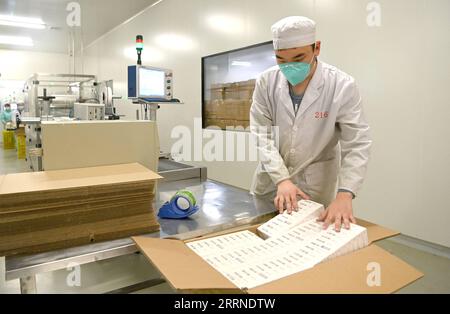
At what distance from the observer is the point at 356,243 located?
2.92ft

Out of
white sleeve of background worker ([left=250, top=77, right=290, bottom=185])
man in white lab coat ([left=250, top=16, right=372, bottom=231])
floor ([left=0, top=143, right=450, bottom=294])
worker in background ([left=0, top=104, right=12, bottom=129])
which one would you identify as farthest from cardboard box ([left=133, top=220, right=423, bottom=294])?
worker in background ([left=0, top=104, right=12, bottom=129])

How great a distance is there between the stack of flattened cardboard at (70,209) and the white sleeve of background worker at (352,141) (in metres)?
0.68

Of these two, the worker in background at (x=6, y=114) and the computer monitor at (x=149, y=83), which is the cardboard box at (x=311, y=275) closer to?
the computer monitor at (x=149, y=83)

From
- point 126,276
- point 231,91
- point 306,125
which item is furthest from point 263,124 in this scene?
point 231,91

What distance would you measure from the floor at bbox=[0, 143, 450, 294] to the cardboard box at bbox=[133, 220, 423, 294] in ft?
3.19

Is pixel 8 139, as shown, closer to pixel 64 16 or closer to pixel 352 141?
pixel 64 16

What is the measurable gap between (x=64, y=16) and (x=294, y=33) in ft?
19.6

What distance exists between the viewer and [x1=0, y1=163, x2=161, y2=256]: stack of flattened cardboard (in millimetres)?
848

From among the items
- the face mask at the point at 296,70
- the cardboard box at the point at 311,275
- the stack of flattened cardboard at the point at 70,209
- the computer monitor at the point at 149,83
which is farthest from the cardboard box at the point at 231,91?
the cardboard box at the point at 311,275

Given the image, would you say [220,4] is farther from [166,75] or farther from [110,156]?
[110,156]

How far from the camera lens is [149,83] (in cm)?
246

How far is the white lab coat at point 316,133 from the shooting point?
118 centimetres

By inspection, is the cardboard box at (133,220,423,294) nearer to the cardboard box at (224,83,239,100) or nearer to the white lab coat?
the white lab coat
